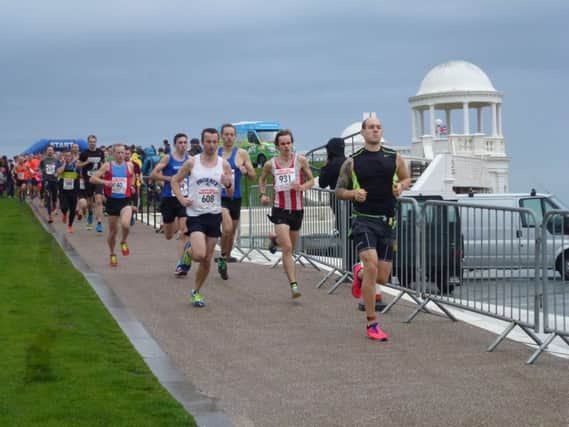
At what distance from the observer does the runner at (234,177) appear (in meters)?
16.3

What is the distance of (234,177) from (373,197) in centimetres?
488

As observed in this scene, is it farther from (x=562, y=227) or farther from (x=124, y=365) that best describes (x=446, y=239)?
(x=124, y=365)

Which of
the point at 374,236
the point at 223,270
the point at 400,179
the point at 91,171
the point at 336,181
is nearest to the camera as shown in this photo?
the point at 374,236

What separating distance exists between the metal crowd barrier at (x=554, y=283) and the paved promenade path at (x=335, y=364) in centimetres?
27

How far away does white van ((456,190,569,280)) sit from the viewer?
33.7 feet

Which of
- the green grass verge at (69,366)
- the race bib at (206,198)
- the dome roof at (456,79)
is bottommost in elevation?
the green grass verge at (69,366)

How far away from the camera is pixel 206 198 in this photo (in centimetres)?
1373

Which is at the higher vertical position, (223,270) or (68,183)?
(68,183)

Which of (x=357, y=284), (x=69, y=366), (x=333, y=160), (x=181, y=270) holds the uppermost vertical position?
(x=333, y=160)

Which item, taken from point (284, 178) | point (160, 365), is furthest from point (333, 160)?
point (160, 365)

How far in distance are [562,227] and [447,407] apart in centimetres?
264

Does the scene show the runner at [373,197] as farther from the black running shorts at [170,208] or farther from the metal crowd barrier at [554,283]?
the black running shorts at [170,208]

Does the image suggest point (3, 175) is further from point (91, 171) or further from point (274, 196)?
point (274, 196)

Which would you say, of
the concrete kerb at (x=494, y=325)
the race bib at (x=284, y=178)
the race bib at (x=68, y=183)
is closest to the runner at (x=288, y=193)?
the race bib at (x=284, y=178)
